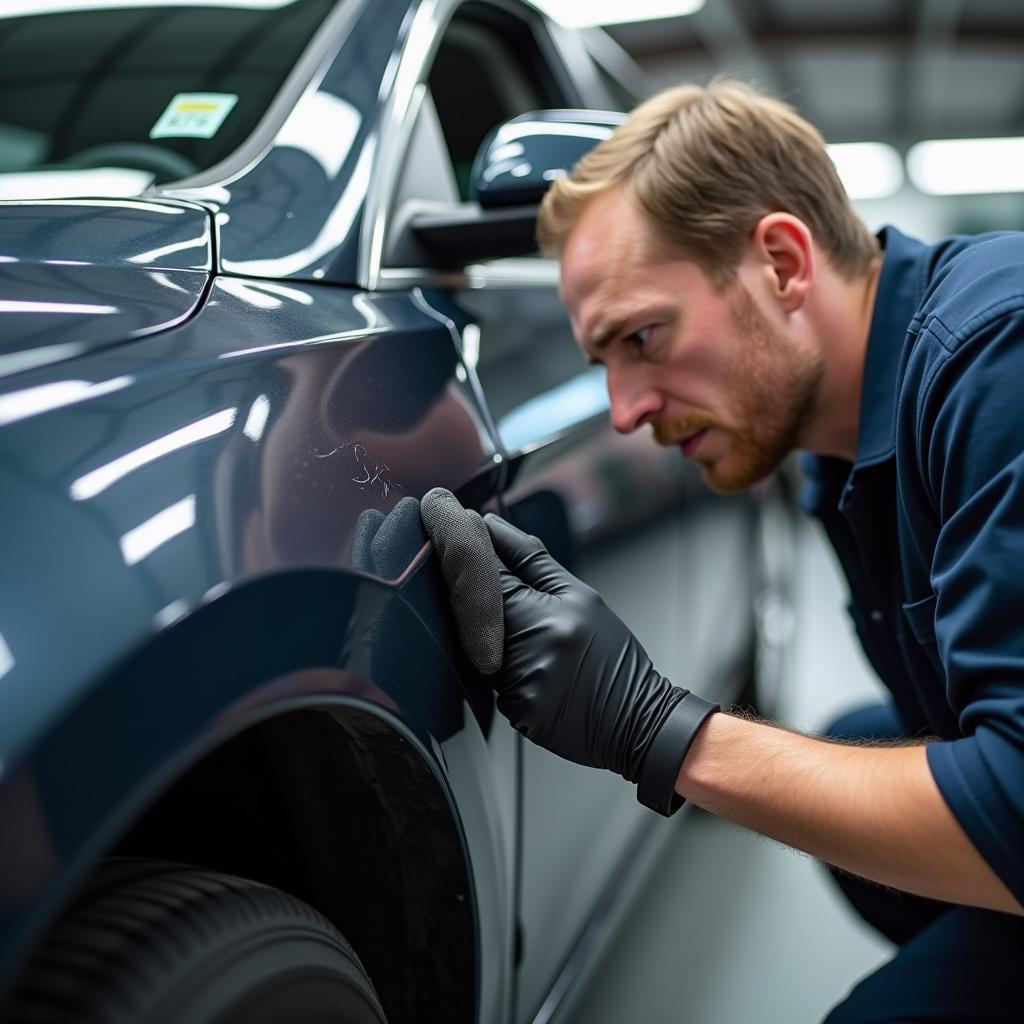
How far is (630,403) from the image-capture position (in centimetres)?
124

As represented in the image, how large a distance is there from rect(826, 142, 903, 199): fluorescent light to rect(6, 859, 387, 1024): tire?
1163cm

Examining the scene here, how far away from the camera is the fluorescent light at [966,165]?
1134 centimetres

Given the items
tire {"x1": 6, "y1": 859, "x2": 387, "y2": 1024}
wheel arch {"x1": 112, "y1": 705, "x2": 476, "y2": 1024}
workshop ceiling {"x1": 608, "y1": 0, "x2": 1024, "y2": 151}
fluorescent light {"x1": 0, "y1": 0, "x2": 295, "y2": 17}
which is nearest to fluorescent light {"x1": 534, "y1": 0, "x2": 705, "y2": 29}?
workshop ceiling {"x1": 608, "y1": 0, "x2": 1024, "y2": 151}

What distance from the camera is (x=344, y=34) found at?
1134 mm

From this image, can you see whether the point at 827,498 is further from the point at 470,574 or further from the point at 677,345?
the point at 470,574

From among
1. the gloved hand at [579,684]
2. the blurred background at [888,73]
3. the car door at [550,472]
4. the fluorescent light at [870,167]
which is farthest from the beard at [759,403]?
the fluorescent light at [870,167]

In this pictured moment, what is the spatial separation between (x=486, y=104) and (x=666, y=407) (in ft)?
2.39

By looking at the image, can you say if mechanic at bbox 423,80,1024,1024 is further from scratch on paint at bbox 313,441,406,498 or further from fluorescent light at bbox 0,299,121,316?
fluorescent light at bbox 0,299,121,316

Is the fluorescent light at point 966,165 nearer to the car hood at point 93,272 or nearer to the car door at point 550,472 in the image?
the car door at point 550,472

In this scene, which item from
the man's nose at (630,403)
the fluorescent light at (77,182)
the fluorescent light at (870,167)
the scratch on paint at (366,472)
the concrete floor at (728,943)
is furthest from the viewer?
the fluorescent light at (870,167)

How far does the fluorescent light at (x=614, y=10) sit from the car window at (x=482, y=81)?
15.4 feet

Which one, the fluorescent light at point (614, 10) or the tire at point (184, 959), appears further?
the fluorescent light at point (614, 10)

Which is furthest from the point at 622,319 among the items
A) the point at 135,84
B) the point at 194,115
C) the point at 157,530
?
the point at 157,530

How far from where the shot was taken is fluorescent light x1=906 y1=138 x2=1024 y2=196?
37.2ft
